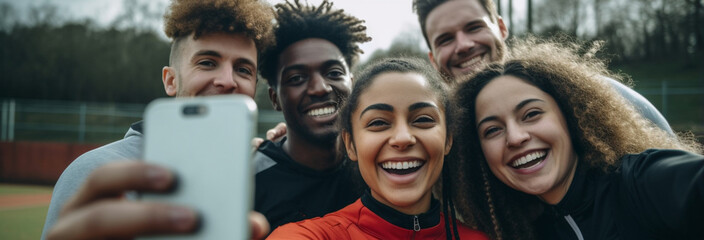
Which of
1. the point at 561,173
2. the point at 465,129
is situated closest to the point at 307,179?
the point at 465,129

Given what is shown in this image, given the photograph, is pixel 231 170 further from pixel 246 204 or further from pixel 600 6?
pixel 600 6

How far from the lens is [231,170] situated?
104 centimetres

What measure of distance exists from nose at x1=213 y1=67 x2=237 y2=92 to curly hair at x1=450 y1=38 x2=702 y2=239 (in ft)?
4.40

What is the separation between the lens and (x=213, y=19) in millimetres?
2750

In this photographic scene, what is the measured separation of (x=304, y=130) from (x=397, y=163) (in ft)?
3.65

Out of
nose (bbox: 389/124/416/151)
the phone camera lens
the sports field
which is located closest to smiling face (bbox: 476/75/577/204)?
nose (bbox: 389/124/416/151)

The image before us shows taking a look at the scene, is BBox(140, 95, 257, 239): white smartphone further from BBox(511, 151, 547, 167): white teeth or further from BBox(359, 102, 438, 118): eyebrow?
BBox(511, 151, 547, 167): white teeth

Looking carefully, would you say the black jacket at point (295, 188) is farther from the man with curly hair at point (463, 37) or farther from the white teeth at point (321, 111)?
the man with curly hair at point (463, 37)

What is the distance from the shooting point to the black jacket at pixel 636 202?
1.69m

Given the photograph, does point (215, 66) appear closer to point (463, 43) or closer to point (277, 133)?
point (277, 133)

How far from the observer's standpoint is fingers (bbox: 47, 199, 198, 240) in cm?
95

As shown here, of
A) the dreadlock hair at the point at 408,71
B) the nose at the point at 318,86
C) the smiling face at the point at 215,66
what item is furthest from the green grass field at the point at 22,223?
the dreadlock hair at the point at 408,71

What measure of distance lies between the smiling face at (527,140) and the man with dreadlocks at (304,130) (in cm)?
88

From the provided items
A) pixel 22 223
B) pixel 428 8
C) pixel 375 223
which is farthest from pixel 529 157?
pixel 22 223
